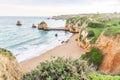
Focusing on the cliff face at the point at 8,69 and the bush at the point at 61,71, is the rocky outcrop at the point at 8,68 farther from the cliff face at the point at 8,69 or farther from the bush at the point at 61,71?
the bush at the point at 61,71

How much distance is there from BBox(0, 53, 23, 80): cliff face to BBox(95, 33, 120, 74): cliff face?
12193 millimetres

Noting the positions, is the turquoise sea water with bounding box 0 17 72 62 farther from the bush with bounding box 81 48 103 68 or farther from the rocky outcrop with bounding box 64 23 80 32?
the bush with bounding box 81 48 103 68

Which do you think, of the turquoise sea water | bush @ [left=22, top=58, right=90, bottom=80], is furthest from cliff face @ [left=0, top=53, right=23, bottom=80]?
the turquoise sea water

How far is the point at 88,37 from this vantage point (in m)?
38.5

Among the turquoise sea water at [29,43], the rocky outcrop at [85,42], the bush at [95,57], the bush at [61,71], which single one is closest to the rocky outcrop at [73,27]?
the turquoise sea water at [29,43]

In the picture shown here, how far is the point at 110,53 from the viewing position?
2691 cm

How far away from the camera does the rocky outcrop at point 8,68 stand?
1325 centimetres

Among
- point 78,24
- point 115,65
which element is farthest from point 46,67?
point 78,24

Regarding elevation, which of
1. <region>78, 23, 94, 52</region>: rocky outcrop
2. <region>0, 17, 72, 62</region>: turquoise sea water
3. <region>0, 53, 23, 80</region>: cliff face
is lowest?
<region>0, 17, 72, 62</region>: turquoise sea water

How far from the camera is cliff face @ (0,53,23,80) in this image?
1323 cm

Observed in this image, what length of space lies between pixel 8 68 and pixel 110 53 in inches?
605

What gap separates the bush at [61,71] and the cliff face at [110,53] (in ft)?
48.0

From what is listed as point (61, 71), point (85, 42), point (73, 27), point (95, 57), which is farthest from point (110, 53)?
point (73, 27)

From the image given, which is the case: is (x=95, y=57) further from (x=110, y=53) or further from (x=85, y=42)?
(x=85, y=42)
